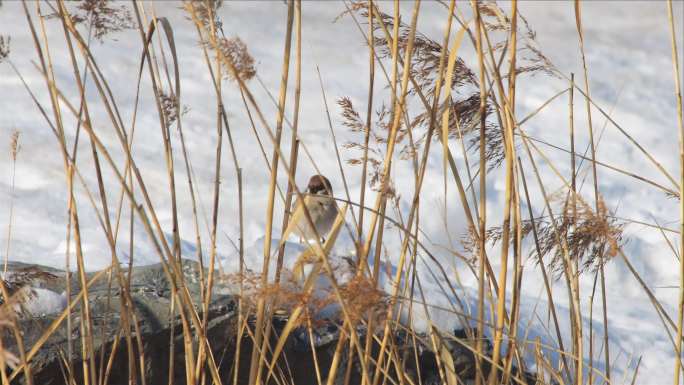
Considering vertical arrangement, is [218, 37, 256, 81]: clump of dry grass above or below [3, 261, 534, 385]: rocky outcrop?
above

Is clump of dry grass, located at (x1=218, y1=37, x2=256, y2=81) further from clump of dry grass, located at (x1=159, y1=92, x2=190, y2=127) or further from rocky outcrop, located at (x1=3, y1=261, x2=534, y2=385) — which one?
rocky outcrop, located at (x1=3, y1=261, x2=534, y2=385)

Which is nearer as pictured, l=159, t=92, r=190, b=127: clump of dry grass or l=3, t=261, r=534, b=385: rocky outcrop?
l=159, t=92, r=190, b=127: clump of dry grass

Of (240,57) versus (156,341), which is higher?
(240,57)

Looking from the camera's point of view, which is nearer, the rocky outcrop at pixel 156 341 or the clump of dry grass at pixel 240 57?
the clump of dry grass at pixel 240 57

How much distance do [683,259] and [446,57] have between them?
17.5 inches

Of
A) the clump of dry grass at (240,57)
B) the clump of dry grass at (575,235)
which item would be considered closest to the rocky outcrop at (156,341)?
the clump of dry grass at (575,235)

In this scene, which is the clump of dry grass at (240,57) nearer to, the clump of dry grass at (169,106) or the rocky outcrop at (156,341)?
the clump of dry grass at (169,106)

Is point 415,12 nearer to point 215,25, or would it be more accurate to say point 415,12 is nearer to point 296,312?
point 215,25

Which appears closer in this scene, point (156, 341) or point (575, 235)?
point (575, 235)

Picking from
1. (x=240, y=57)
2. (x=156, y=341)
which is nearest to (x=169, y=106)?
(x=240, y=57)

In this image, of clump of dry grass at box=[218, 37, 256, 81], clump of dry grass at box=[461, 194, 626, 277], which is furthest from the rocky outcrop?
clump of dry grass at box=[218, 37, 256, 81]

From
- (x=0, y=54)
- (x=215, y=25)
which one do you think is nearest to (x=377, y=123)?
(x=215, y=25)

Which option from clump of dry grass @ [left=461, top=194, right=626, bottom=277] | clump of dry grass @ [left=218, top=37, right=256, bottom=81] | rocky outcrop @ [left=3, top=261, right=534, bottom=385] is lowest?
rocky outcrop @ [left=3, top=261, right=534, bottom=385]

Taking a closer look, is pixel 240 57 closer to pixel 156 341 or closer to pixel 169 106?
pixel 169 106
